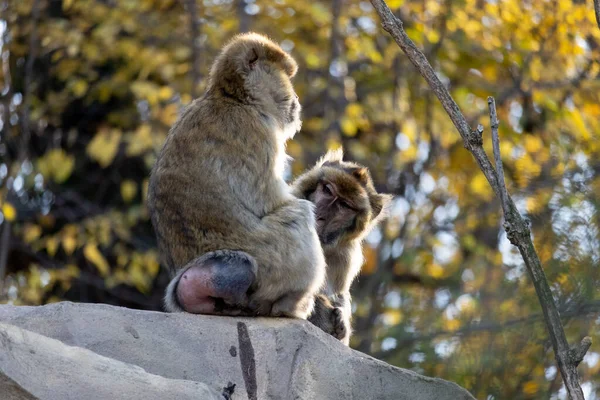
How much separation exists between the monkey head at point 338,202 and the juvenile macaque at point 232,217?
1.54 feet

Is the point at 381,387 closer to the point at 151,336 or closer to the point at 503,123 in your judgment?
the point at 151,336

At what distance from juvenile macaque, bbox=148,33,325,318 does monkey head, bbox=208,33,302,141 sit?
11 millimetres

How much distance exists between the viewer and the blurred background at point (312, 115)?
28.9 ft

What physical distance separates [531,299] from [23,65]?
668 centimetres

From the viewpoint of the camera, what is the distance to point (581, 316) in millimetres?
3828

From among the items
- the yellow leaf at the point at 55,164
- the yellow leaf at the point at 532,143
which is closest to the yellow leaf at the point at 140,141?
the yellow leaf at the point at 55,164

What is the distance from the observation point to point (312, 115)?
33.3 ft

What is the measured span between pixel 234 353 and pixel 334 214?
1214 mm

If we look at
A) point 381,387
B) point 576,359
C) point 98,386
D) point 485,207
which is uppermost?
point 576,359

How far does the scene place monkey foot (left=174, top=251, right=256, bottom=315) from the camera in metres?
4.02

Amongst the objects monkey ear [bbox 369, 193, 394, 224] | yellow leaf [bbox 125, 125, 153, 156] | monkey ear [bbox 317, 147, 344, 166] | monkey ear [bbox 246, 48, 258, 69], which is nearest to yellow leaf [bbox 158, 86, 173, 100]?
yellow leaf [bbox 125, 125, 153, 156]

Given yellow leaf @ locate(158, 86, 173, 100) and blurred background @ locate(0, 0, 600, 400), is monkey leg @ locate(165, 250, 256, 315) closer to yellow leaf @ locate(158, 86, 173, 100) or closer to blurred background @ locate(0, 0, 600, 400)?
blurred background @ locate(0, 0, 600, 400)

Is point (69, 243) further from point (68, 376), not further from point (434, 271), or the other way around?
point (68, 376)

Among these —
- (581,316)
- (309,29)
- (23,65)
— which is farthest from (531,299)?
(23,65)
